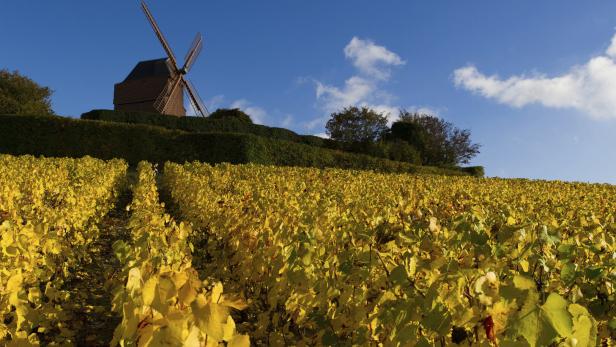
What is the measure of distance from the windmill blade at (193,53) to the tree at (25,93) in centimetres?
1881

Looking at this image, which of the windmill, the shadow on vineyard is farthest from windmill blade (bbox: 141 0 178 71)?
the shadow on vineyard

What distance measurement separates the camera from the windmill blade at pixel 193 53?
43.1 metres

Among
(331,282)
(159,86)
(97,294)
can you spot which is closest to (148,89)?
(159,86)

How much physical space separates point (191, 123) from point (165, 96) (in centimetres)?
756

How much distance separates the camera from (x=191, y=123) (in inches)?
1368

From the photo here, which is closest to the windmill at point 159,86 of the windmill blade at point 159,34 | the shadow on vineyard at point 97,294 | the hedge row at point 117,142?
the windmill blade at point 159,34

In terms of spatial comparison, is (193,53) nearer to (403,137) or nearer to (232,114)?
(232,114)

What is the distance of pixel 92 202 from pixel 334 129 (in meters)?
44.1

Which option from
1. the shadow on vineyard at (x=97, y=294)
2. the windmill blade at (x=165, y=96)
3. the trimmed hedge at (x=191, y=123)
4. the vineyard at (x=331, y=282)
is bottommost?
the shadow on vineyard at (x=97, y=294)

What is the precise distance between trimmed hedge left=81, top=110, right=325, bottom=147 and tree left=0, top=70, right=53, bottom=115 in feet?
65.9

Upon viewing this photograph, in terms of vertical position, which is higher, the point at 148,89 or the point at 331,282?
the point at 148,89

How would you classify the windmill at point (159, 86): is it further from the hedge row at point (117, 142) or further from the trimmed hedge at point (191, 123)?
the hedge row at point (117, 142)

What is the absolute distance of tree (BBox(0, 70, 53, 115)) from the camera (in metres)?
50.1

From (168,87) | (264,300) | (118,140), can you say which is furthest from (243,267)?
(168,87)
